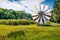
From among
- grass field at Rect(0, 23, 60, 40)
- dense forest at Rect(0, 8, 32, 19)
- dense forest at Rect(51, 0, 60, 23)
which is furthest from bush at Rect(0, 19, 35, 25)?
dense forest at Rect(51, 0, 60, 23)

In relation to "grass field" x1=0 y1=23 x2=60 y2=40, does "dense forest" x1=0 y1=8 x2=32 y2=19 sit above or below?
above

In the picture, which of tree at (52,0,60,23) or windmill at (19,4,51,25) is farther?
tree at (52,0,60,23)

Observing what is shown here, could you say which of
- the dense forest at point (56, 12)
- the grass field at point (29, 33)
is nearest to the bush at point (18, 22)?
the grass field at point (29, 33)

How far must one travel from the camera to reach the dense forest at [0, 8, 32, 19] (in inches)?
338

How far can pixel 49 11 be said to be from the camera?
9.02 meters

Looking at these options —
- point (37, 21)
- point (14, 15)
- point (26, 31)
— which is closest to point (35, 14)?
point (37, 21)

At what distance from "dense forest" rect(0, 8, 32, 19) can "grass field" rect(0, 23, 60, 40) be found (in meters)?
0.80

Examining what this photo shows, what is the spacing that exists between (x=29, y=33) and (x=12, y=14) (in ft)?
5.80

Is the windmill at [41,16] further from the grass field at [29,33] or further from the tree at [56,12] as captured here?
the grass field at [29,33]

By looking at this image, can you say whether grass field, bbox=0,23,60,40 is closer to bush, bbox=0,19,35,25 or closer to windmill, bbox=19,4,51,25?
bush, bbox=0,19,35,25

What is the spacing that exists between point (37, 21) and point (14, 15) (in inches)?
43.5

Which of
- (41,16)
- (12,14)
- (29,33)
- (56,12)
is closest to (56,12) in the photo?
(56,12)

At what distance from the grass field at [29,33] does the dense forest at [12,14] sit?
80 cm

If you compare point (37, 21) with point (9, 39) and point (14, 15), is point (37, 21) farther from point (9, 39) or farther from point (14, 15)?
point (9, 39)
